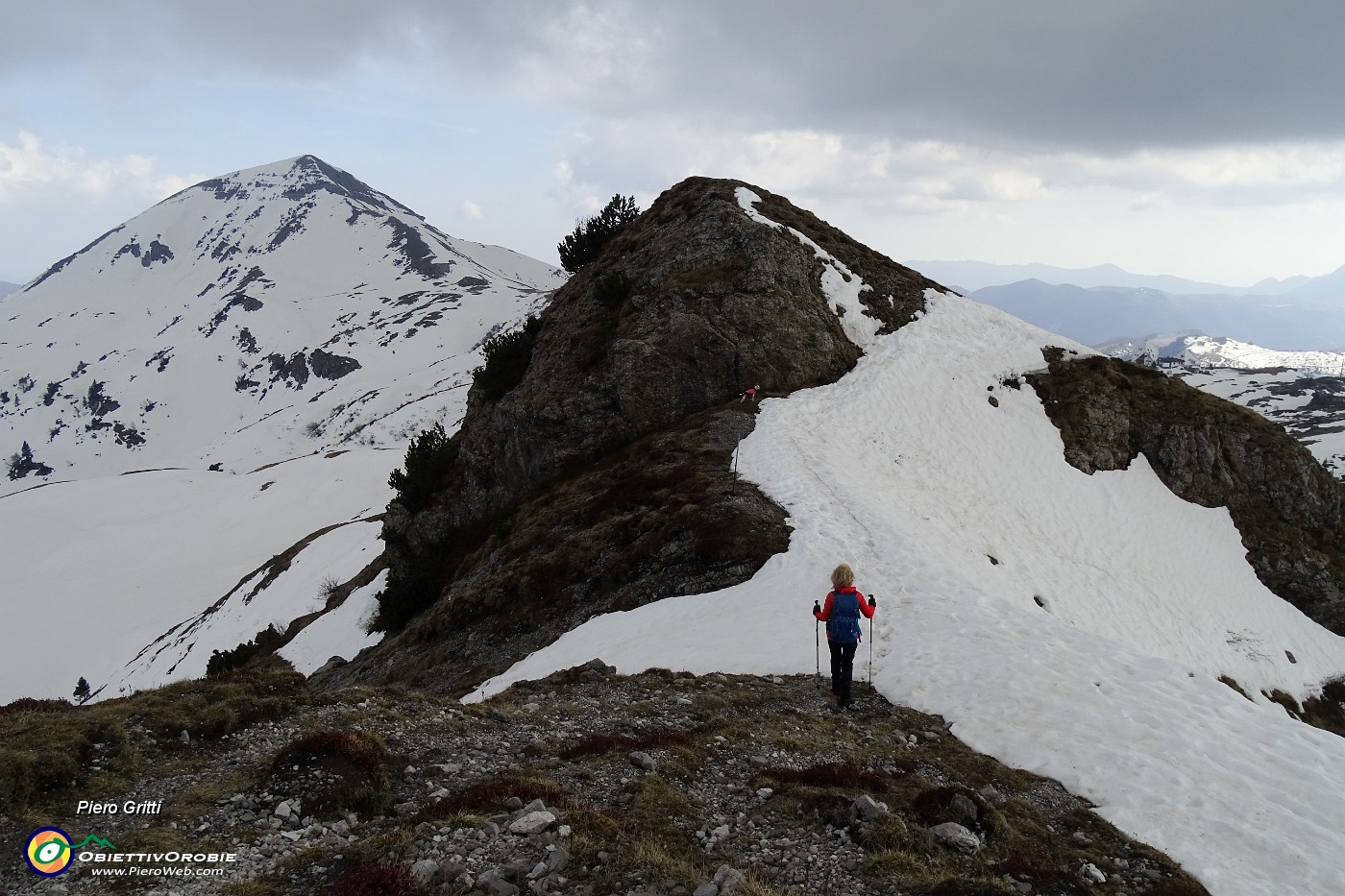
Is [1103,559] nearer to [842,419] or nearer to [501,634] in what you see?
[842,419]

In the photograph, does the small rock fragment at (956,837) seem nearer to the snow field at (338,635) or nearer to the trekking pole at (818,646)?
the trekking pole at (818,646)

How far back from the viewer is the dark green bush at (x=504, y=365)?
4250 cm

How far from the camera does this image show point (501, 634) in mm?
23734

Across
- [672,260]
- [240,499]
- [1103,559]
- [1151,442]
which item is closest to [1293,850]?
[1103,559]

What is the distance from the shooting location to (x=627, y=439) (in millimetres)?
36000

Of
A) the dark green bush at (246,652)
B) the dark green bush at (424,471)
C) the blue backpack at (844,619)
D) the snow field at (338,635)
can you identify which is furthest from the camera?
the dark green bush at (424,471)

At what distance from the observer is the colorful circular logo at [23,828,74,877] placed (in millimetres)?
6965

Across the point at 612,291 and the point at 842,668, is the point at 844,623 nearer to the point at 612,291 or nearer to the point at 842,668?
the point at 842,668

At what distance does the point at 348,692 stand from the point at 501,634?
11243mm

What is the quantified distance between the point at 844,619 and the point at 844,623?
8cm

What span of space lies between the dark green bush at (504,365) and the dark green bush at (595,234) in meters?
11.7

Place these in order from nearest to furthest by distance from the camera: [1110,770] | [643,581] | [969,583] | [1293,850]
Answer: [1293,850] < [1110,770] < [969,583] < [643,581]

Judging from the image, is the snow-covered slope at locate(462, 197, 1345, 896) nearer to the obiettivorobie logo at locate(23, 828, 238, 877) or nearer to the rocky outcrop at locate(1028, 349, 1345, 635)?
the rocky outcrop at locate(1028, 349, 1345, 635)

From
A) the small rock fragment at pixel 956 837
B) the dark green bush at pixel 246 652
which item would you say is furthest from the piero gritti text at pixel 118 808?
the dark green bush at pixel 246 652
